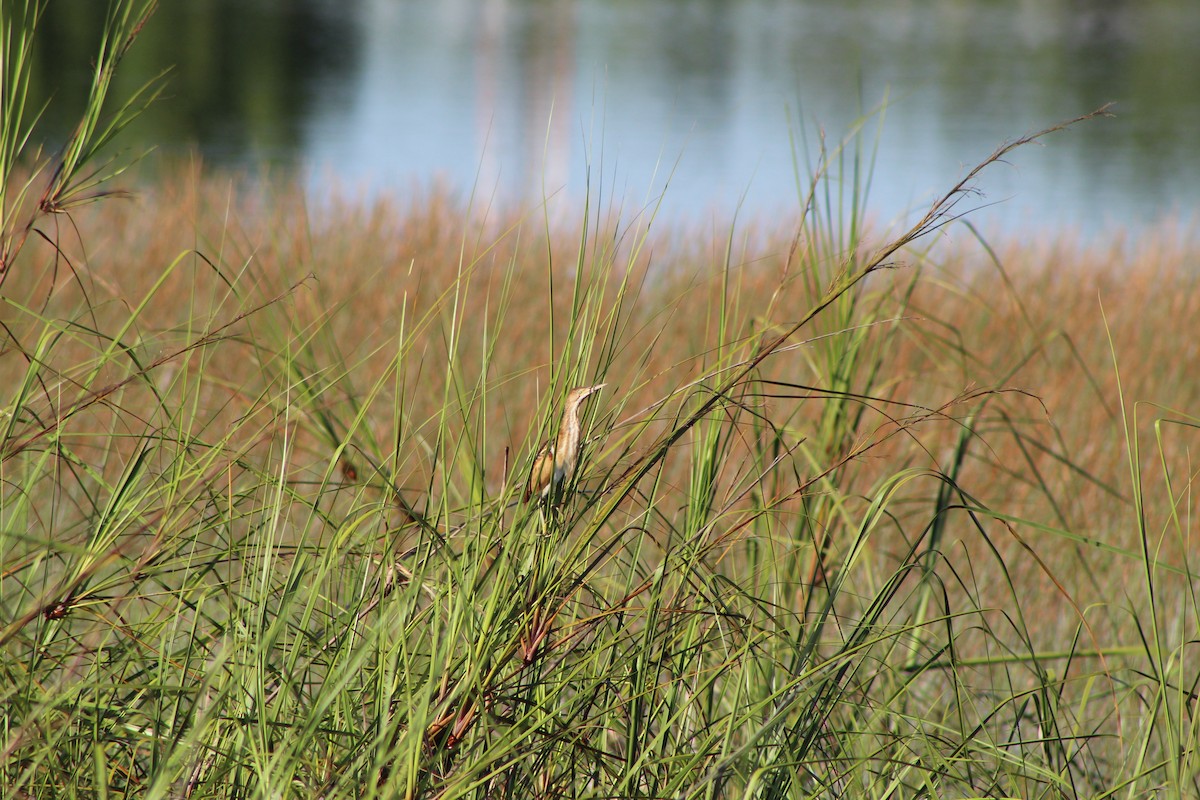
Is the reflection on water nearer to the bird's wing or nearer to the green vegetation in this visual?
the green vegetation

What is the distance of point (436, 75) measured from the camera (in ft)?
123

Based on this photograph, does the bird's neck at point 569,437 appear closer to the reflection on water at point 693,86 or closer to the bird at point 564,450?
the bird at point 564,450

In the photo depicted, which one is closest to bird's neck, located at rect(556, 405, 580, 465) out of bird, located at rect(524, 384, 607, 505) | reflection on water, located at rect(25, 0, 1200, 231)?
bird, located at rect(524, 384, 607, 505)

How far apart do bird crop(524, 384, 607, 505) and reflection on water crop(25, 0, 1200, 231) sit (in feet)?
21.0

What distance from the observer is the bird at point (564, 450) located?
113 centimetres

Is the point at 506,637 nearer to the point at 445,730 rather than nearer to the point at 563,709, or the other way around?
the point at 445,730

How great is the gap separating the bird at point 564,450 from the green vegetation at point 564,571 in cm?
2

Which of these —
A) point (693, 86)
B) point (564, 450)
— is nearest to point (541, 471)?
point (564, 450)

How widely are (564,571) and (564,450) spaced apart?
0.43 feet

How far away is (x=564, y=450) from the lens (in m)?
1.15

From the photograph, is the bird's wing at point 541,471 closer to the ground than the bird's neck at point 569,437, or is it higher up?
closer to the ground

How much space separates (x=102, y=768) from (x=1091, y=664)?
111 inches

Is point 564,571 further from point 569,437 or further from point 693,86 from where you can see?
point 693,86

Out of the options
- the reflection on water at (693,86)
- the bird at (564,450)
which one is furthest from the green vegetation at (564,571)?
the reflection on water at (693,86)
